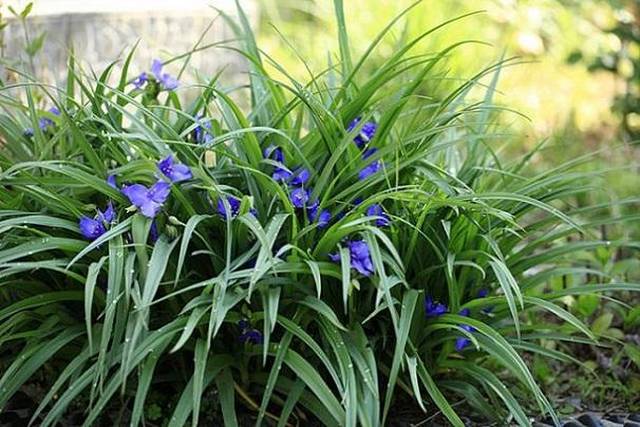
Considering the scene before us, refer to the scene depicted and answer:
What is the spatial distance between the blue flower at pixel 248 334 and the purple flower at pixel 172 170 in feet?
1.07

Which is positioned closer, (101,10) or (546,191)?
(546,191)

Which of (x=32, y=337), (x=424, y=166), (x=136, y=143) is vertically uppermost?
(x=424, y=166)

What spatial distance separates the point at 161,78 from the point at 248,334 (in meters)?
0.70

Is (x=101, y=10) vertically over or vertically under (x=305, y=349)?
over

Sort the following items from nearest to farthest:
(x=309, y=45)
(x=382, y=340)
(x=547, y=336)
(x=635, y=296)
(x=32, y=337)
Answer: (x=32, y=337), (x=382, y=340), (x=547, y=336), (x=635, y=296), (x=309, y=45)

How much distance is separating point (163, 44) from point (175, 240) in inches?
121

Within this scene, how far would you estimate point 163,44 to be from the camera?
4703 millimetres

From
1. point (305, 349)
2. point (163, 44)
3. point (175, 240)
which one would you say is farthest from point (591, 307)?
point (163, 44)

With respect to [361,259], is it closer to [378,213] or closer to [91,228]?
[378,213]

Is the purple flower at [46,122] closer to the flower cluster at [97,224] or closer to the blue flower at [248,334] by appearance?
the flower cluster at [97,224]

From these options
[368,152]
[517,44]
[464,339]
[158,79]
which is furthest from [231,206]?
[517,44]

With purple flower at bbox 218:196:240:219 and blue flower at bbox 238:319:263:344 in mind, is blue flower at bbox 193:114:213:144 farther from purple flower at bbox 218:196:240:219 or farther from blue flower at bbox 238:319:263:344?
blue flower at bbox 238:319:263:344

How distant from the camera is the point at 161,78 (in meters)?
2.21

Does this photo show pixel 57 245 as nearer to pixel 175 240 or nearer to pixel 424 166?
pixel 175 240
